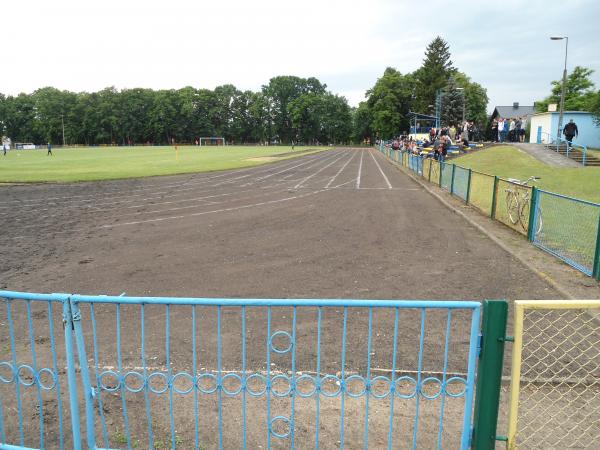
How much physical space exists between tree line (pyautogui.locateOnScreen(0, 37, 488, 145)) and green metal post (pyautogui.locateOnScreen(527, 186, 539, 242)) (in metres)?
105

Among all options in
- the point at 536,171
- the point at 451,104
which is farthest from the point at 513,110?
the point at 536,171

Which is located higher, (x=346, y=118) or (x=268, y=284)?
(x=346, y=118)

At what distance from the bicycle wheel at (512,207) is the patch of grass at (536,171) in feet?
11.3

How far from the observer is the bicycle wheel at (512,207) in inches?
464

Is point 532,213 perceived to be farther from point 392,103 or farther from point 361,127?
point 361,127

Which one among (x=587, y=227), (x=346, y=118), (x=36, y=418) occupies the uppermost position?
(x=346, y=118)

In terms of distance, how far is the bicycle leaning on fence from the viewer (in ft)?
36.0

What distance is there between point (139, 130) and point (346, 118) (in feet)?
197

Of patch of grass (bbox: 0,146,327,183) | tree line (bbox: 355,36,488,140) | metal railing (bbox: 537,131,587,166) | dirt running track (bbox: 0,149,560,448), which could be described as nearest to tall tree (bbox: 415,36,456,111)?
tree line (bbox: 355,36,488,140)

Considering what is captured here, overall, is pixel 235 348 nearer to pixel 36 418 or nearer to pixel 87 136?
pixel 36 418

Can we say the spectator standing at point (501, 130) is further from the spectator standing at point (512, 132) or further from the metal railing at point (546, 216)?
the metal railing at point (546, 216)

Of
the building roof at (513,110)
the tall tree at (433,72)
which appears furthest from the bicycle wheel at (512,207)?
the building roof at (513,110)

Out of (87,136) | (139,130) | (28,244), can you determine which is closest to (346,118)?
(139,130)

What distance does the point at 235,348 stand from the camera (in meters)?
5.46
